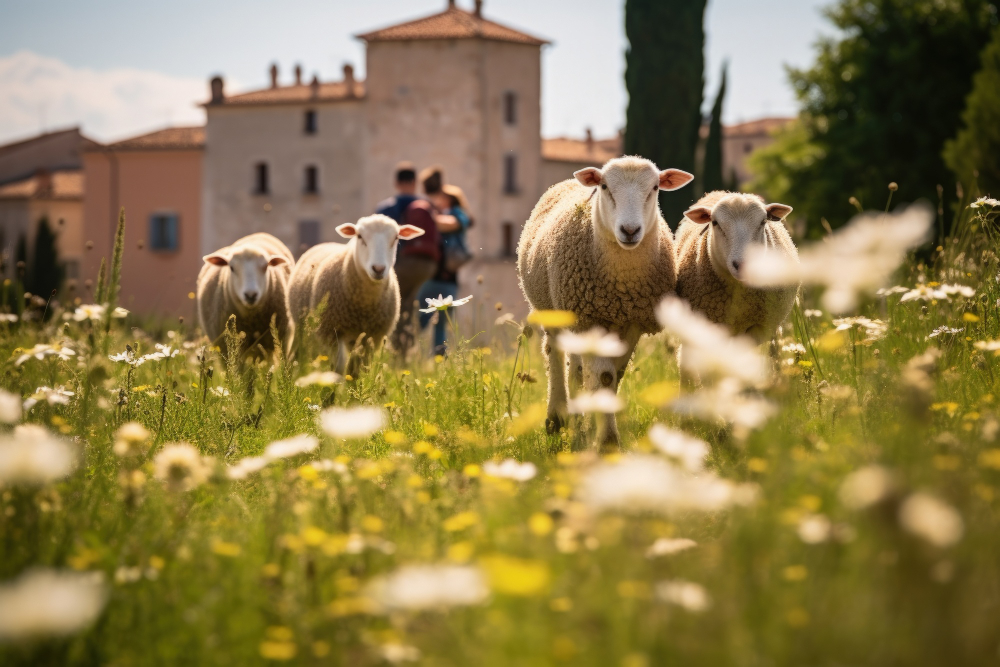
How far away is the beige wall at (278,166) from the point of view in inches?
1811

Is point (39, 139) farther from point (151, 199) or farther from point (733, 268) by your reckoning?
point (733, 268)

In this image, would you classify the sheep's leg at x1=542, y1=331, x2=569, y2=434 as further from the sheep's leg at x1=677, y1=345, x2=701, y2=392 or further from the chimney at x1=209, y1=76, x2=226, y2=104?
the chimney at x1=209, y1=76, x2=226, y2=104

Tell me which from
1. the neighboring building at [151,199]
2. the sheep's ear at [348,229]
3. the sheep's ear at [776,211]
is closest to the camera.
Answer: the sheep's ear at [776,211]

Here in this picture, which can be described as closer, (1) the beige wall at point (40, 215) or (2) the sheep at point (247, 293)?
(2) the sheep at point (247, 293)

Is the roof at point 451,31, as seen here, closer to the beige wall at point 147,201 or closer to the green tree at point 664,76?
the beige wall at point 147,201

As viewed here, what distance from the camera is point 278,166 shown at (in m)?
47.6

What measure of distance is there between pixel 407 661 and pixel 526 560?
0.34 meters

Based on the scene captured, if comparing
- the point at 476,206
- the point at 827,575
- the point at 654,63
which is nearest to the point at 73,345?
the point at 827,575

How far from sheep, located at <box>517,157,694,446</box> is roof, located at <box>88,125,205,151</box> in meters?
47.6

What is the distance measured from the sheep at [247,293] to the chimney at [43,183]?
5365 cm

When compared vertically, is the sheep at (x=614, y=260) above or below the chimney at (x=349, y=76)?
below

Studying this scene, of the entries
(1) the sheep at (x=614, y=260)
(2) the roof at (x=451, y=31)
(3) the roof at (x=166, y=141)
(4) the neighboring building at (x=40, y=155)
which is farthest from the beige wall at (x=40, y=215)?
(1) the sheep at (x=614, y=260)

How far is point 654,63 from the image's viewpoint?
57.6ft

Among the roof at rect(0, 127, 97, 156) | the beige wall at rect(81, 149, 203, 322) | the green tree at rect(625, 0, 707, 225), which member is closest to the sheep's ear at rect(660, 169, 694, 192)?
the green tree at rect(625, 0, 707, 225)
